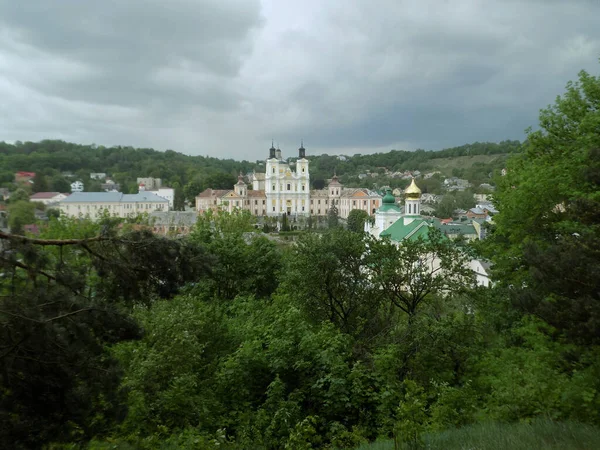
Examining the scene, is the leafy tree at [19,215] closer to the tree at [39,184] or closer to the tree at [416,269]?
the tree at [39,184]

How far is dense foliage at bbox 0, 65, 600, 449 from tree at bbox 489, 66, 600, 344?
0.03 metres

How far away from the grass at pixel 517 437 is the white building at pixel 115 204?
10600 mm

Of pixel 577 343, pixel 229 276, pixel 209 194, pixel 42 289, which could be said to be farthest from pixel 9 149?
pixel 209 194

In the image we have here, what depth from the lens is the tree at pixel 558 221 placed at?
5738mm

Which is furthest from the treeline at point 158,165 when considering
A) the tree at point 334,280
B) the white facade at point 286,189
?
the white facade at point 286,189

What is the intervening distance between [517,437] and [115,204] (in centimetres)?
3981

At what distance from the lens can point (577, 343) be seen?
5762mm

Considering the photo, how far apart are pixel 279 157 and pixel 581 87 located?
69.4 m

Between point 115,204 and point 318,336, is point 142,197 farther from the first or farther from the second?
point 318,336

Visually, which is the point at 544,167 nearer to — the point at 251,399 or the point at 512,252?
the point at 512,252

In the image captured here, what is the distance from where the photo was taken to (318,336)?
26.4ft

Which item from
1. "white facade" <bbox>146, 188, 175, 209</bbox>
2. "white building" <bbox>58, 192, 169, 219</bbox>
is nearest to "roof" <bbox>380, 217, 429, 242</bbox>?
"white building" <bbox>58, 192, 169, 219</bbox>

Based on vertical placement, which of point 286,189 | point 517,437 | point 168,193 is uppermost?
point 286,189

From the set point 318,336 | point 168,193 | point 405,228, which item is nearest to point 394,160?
point 168,193
